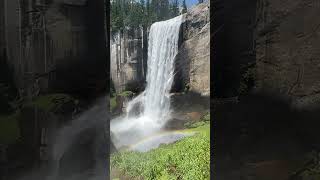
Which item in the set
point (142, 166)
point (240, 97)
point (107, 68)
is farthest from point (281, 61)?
point (142, 166)

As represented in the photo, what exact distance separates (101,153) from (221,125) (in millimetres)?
1273

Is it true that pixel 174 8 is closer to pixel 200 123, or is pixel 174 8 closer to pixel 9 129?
pixel 200 123

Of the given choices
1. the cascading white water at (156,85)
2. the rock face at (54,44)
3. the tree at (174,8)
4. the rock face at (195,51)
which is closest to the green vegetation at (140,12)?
the tree at (174,8)

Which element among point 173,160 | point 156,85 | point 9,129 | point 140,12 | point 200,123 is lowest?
point 173,160

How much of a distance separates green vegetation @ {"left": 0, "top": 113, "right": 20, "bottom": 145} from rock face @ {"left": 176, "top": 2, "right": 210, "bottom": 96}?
3.37 m

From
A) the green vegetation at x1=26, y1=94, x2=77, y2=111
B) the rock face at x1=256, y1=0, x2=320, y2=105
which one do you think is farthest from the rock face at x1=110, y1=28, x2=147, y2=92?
the rock face at x1=256, y1=0, x2=320, y2=105

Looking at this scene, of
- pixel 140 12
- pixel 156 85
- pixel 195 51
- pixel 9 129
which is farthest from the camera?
pixel 156 85

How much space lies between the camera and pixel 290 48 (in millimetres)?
3734

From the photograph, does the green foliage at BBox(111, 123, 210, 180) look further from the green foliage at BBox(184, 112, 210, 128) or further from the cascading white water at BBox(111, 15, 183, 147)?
the cascading white water at BBox(111, 15, 183, 147)

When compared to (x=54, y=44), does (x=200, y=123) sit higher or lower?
lower

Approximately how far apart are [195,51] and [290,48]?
3329 millimetres

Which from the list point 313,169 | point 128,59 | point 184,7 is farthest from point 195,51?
point 313,169

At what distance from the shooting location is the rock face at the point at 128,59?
723 centimetres

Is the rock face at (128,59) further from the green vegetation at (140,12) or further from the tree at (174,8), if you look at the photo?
the tree at (174,8)
